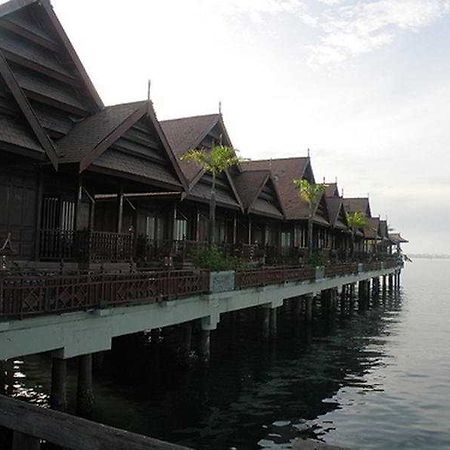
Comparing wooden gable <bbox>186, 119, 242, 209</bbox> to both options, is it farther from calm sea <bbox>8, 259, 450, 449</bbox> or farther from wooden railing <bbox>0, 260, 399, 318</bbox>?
wooden railing <bbox>0, 260, 399, 318</bbox>

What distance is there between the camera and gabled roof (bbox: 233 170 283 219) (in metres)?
29.1

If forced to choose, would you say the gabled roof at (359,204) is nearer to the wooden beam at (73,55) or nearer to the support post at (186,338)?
the support post at (186,338)

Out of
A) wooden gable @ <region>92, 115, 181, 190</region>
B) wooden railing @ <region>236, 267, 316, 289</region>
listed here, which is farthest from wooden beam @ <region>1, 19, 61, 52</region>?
wooden railing @ <region>236, 267, 316, 289</region>

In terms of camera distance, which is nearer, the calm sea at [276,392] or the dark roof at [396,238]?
the calm sea at [276,392]

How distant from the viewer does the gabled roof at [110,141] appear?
1487cm

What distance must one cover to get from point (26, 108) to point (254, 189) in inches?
704

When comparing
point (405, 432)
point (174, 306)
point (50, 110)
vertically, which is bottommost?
point (405, 432)

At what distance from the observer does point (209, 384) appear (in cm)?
1694

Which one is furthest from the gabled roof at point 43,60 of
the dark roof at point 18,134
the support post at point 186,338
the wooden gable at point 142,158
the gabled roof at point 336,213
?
the gabled roof at point 336,213

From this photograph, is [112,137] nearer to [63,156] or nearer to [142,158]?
[63,156]

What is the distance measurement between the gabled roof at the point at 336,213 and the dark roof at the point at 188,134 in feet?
60.8

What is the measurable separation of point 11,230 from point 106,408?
569cm

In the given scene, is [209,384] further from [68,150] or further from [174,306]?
[68,150]

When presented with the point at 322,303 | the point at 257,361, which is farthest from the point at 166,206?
the point at 322,303
